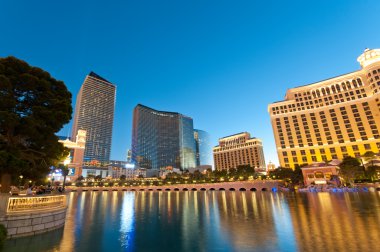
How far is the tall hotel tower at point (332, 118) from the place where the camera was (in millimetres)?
95562

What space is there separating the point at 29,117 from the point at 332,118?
124m

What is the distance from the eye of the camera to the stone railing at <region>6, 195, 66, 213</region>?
12.0 metres

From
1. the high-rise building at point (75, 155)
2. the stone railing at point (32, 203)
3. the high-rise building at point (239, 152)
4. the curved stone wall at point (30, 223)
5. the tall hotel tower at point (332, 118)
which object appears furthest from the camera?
the high-rise building at point (239, 152)

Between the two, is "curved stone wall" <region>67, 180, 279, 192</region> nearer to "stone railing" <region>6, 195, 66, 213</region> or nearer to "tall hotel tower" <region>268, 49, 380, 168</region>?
"tall hotel tower" <region>268, 49, 380, 168</region>

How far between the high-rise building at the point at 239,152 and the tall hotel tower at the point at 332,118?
53.6 metres

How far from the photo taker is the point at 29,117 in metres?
14.3

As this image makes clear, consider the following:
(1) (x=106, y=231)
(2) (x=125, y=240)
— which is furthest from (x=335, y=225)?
(1) (x=106, y=231)

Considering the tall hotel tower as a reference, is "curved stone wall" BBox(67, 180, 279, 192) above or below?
below

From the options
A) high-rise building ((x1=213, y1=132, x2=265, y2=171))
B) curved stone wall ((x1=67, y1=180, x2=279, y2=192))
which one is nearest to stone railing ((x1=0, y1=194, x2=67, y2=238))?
curved stone wall ((x1=67, y1=180, x2=279, y2=192))

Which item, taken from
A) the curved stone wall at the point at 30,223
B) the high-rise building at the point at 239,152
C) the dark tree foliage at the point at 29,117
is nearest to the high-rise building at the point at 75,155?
the high-rise building at the point at 239,152

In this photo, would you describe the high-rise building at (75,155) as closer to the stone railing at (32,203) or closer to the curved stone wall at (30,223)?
the stone railing at (32,203)

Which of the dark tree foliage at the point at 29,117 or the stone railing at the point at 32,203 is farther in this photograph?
the dark tree foliage at the point at 29,117

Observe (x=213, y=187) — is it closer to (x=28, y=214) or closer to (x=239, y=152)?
(x=239, y=152)

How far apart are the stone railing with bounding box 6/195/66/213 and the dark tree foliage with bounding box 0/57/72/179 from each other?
235 centimetres
